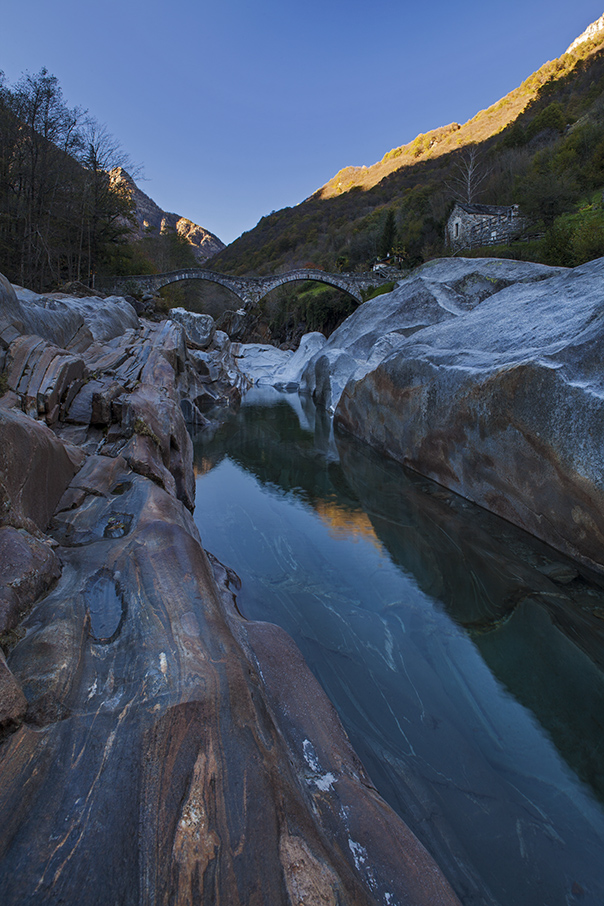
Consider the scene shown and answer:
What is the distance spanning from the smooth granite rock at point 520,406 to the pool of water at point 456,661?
1.62 feet

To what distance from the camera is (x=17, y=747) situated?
5.61 ft

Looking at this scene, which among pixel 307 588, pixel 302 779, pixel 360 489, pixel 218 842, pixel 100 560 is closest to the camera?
pixel 218 842

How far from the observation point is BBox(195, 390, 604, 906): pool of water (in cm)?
231

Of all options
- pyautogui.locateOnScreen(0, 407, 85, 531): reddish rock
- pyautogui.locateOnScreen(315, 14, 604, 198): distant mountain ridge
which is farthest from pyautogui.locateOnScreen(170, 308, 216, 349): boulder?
pyautogui.locateOnScreen(315, 14, 604, 198): distant mountain ridge

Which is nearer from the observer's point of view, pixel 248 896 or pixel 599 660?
pixel 248 896

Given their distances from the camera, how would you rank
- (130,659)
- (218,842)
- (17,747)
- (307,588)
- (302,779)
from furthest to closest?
(307,588)
(130,659)
(302,779)
(17,747)
(218,842)

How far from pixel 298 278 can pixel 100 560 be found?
44444 mm

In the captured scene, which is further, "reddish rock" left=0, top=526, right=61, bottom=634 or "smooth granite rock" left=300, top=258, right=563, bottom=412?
"smooth granite rock" left=300, top=258, right=563, bottom=412

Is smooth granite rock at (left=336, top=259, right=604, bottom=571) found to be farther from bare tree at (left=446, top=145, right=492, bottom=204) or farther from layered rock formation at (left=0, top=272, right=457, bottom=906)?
bare tree at (left=446, top=145, right=492, bottom=204)

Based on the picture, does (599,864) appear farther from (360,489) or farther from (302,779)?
(360,489)

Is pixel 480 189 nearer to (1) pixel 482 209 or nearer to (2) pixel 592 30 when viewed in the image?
(1) pixel 482 209

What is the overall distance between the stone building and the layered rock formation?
32255mm

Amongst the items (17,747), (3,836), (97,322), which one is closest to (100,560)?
(17,747)

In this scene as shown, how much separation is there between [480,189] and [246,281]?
2711 centimetres
